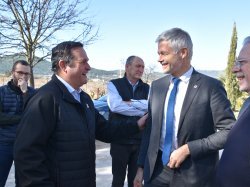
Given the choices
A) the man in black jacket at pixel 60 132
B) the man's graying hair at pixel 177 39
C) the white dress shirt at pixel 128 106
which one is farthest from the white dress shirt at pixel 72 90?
the white dress shirt at pixel 128 106

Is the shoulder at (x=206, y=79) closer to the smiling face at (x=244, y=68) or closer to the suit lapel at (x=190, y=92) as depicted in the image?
the suit lapel at (x=190, y=92)

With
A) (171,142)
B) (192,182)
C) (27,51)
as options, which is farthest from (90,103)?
(27,51)

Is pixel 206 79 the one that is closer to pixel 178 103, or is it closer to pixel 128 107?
pixel 178 103

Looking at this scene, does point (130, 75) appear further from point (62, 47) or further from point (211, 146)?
point (211, 146)

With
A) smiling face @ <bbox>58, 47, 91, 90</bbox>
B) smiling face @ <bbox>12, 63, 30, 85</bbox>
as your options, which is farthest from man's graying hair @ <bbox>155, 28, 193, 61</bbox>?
smiling face @ <bbox>12, 63, 30, 85</bbox>

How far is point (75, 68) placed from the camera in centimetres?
274

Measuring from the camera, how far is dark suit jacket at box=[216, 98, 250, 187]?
66.7 inches

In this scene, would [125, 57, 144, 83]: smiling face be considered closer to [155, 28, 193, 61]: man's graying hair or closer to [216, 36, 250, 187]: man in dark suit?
[155, 28, 193, 61]: man's graying hair

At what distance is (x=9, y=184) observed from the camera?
5742 mm

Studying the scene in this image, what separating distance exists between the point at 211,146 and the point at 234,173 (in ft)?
2.66

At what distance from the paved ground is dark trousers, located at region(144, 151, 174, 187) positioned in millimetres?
3119

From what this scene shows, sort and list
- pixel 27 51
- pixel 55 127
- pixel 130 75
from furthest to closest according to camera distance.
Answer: pixel 27 51 < pixel 130 75 < pixel 55 127

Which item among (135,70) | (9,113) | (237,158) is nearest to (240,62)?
(237,158)

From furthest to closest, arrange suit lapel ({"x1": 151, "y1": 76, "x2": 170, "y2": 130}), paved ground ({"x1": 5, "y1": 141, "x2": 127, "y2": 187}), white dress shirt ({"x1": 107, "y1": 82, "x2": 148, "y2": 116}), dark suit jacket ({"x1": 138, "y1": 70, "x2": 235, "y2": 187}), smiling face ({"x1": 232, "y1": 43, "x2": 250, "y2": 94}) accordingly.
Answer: paved ground ({"x1": 5, "y1": 141, "x2": 127, "y2": 187}), white dress shirt ({"x1": 107, "y1": 82, "x2": 148, "y2": 116}), suit lapel ({"x1": 151, "y1": 76, "x2": 170, "y2": 130}), dark suit jacket ({"x1": 138, "y1": 70, "x2": 235, "y2": 187}), smiling face ({"x1": 232, "y1": 43, "x2": 250, "y2": 94})
